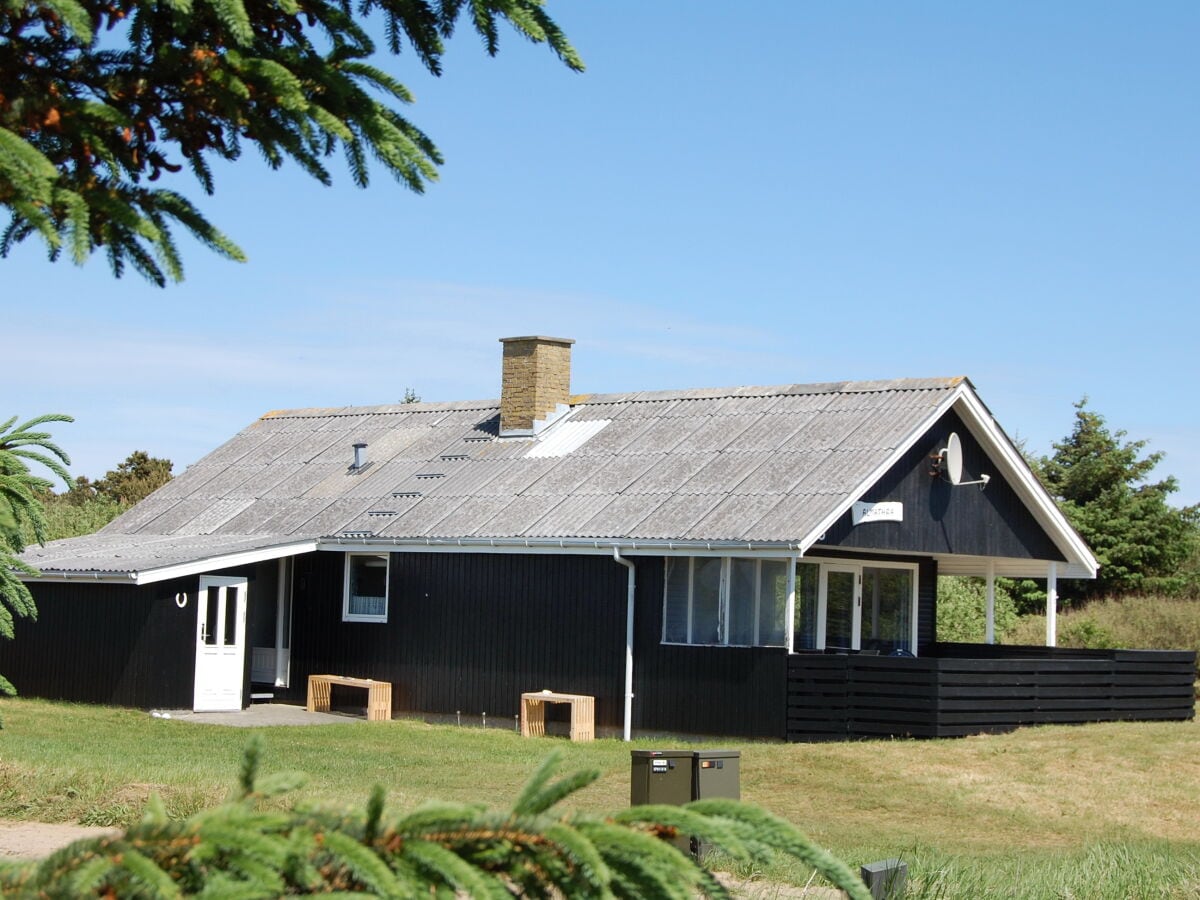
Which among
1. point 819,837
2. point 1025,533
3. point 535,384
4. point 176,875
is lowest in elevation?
point 819,837

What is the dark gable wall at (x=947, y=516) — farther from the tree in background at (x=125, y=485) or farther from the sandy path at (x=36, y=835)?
the tree in background at (x=125, y=485)

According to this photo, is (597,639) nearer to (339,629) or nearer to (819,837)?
(339,629)

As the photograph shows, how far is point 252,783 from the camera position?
4004 millimetres

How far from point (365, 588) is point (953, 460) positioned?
9825mm

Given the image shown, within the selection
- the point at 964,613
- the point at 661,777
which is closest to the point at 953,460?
the point at 964,613

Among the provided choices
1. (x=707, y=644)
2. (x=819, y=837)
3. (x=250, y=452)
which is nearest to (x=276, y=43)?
(x=819, y=837)

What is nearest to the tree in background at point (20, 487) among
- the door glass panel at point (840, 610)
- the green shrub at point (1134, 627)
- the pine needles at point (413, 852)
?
the pine needles at point (413, 852)

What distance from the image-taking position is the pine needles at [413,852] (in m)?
3.67

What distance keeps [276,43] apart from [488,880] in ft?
11.5

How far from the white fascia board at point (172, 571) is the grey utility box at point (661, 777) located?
13.4 metres

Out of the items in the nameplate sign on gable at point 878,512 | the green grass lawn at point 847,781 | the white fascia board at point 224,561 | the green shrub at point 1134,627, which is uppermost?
the nameplate sign on gable at point 878,512

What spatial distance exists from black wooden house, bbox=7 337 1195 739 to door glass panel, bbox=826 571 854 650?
0.16 feet

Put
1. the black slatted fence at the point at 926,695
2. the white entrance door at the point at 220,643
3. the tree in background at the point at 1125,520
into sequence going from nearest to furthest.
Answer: the black slatted fence at the point at 926,695 < the white entrance door at the point at 220,643 < the tree in background at the point at 1125,520

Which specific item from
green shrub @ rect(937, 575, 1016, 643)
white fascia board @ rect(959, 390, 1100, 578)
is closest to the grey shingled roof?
white fascia board @ rect(959, 390, 1100, 578)
